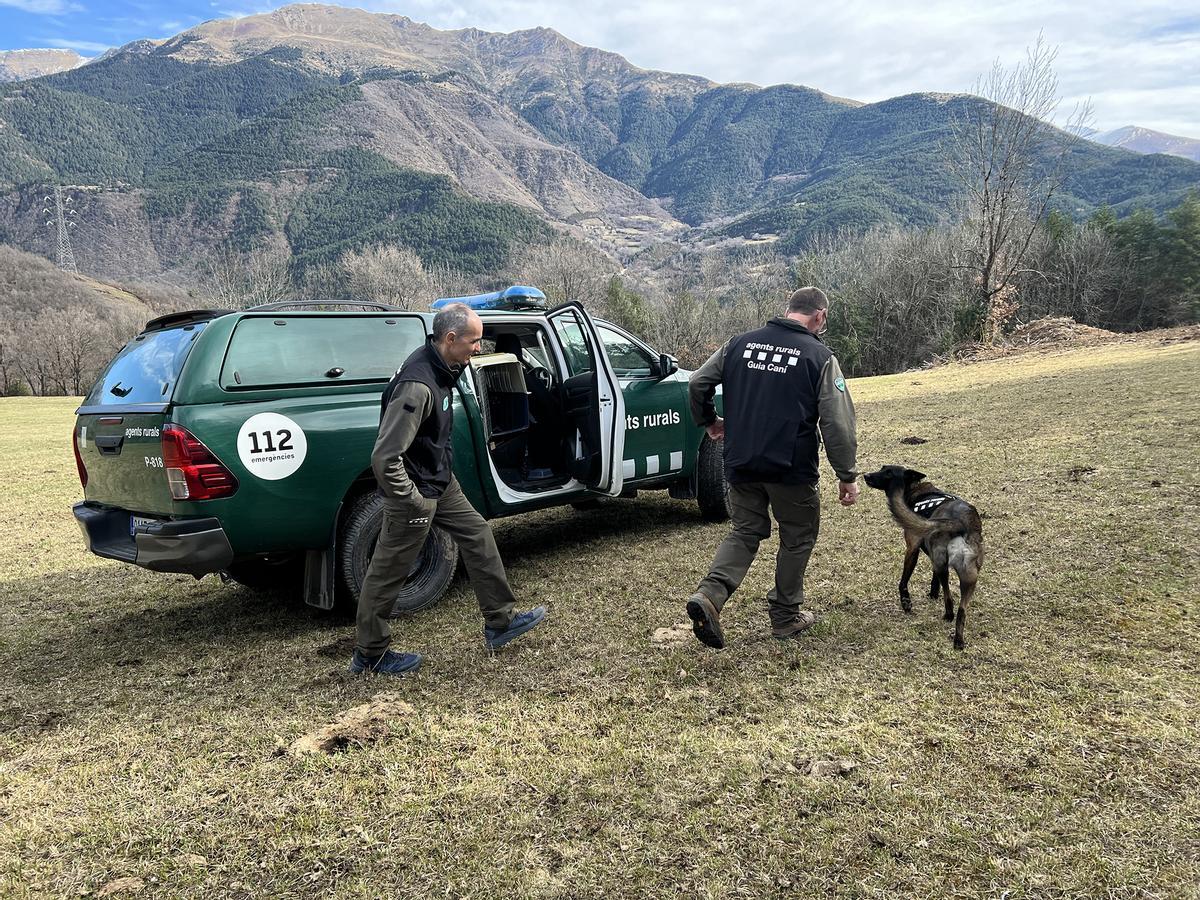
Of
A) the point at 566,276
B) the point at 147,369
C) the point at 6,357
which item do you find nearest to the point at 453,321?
the point at 147,369

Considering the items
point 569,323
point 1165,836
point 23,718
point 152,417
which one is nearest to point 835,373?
point 1165,836

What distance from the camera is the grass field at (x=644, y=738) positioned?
2.33 metres

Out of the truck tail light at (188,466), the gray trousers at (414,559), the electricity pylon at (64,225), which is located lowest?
the gray trousers at (414,559)

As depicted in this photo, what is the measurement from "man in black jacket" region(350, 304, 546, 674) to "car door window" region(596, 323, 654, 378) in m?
2.52

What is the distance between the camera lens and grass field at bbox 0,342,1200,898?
233 cm

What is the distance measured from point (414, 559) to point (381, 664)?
0.60 meters

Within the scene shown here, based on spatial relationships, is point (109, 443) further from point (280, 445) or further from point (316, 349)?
point (316, 349)

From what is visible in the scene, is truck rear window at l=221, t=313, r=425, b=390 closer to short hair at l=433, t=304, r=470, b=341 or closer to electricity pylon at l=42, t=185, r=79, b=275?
short hair at l=433, t=304, r=470, b=341

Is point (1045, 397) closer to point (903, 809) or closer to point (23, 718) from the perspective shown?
point (903, 809)

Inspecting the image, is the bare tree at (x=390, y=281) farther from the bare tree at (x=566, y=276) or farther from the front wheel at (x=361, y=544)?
the front wheel at (x=361, y=544)

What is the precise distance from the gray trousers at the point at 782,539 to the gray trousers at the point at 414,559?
1.16m

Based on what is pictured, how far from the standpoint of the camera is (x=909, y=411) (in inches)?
512

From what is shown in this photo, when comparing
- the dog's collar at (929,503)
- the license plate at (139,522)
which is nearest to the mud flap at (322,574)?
the license plate at (139,522)

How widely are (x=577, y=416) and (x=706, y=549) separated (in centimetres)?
147
